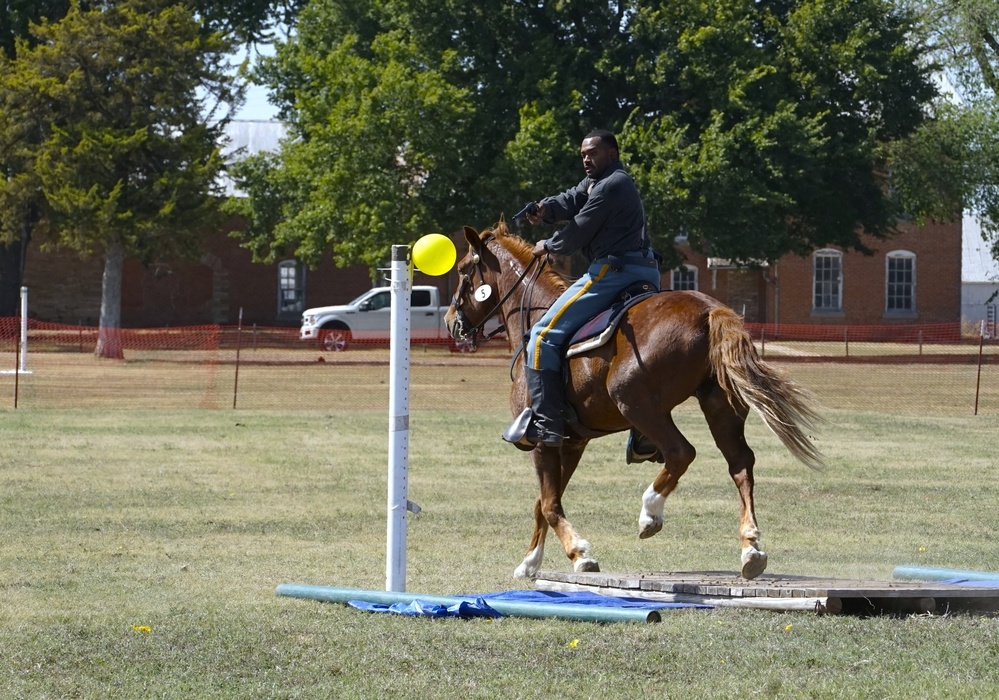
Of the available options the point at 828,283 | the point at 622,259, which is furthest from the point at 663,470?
the point at 828,283

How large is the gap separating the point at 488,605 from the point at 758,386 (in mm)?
2054

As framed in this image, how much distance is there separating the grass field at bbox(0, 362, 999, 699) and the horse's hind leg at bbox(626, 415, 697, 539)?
3.50 feet

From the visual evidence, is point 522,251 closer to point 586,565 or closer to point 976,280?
point 586,565

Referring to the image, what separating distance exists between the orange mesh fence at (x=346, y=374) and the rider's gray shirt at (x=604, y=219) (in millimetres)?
17390

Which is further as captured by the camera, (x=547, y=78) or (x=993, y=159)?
(x=993, y=159)

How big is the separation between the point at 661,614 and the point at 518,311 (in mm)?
3022

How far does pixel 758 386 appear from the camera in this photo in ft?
25.5

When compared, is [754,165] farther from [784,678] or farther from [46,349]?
[784,678]

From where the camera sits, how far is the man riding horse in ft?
28.1

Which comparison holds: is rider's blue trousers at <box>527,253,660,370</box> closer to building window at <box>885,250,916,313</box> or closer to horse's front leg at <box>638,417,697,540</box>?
horse's front leg at <box>638,417,697,540</box>

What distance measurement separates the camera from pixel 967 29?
46.1 m

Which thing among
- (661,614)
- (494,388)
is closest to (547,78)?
(494,388)

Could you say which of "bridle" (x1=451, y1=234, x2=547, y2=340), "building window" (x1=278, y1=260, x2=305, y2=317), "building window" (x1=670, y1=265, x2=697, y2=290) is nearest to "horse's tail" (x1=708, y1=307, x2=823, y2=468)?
"bridle" (x1=451, y1=234, x2=547, y2=340)

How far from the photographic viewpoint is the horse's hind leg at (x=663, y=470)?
8.11m
